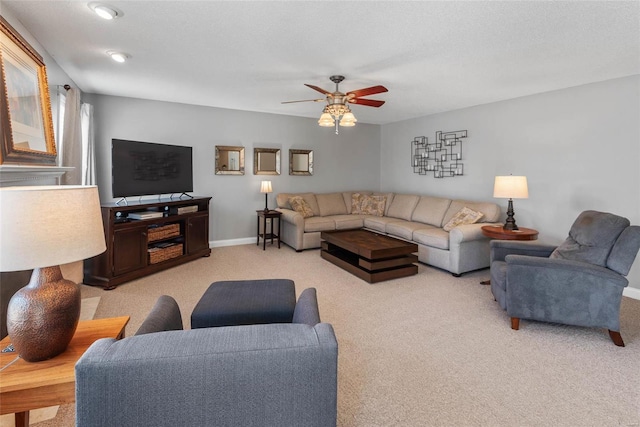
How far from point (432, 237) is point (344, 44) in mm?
2747

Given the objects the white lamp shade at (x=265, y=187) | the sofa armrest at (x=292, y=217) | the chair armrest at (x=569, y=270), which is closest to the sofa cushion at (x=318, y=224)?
the sofa armrest at (x=292, y=217)

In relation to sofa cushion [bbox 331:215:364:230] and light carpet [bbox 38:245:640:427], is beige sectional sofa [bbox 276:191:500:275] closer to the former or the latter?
sofa cushion [bbox 331:215:364:230]

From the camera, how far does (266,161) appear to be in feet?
19.3

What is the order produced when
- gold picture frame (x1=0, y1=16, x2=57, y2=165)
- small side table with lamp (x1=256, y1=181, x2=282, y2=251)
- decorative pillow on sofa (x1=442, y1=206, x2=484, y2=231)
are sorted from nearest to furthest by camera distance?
1. gold picture frame (x1=0, y1=16, x2=57, y2=165)
2. decorative pillow on sofa (x1=442, y1=206, x2=484, y2=231)
3. small side table with lamp (x1=256, y1=181, x2=282, y2=251)

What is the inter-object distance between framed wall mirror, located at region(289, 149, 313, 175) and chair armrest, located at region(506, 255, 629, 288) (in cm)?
417

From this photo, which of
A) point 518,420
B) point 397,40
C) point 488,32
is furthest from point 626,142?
point 518,420

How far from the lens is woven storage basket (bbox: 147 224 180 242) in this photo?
4.07 m

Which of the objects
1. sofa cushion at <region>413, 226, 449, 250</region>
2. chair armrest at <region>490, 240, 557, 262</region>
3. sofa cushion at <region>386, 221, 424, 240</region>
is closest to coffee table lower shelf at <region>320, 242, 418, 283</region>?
sofa cushion at <region>413, 226, 449, 250</region>

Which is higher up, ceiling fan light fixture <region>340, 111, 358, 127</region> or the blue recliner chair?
ceiling fan light fixture <region>340, 111, 358, 127</region>

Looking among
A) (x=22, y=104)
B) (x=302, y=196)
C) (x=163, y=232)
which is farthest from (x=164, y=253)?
(x=302, y=196)

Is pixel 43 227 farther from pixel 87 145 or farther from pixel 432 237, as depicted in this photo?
pixel 432 237

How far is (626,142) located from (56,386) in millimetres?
4936

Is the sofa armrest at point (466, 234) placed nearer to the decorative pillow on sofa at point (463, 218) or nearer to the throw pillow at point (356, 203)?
the decorative pillow on sofa at point (463, 218)

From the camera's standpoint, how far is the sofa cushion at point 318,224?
536 cm
